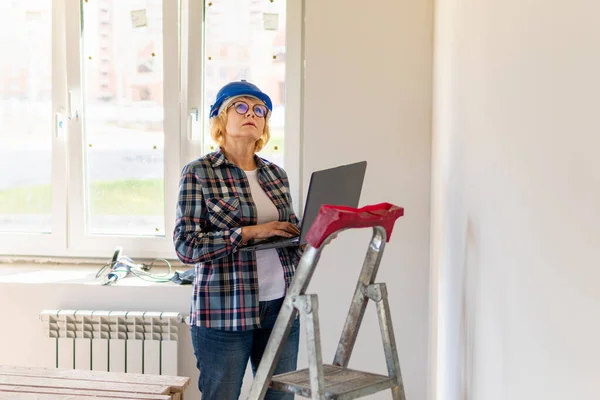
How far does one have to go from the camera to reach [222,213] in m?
2.06

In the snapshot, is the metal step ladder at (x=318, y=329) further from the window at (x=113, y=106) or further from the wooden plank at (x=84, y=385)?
the window at (x=113, y=106)

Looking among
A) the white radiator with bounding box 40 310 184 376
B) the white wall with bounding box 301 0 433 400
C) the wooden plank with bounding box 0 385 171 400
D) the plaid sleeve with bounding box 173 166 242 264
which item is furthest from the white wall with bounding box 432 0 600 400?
the white radiator with bounding box 40 310 184 376

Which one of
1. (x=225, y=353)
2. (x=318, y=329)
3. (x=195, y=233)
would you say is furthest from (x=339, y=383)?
(x=195, y=233)

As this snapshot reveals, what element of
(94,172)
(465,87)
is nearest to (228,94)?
(465,87)

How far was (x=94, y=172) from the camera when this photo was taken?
129 inches

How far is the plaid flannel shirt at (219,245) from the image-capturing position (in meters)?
2.00

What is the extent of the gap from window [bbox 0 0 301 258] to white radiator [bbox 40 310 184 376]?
1.34 feet

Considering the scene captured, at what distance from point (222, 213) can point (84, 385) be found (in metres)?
0.61

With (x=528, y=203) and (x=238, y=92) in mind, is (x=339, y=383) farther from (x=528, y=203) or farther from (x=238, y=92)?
(x=238, y=92)

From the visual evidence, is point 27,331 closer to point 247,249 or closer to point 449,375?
point 247,249

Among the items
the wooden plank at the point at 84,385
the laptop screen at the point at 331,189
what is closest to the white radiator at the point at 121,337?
the wooden plank at the point at 84,385

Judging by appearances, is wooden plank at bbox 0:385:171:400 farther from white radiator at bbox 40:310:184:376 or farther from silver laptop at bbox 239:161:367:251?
white radiator at bbox 40:310:184:376

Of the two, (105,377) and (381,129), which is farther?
(381,129)

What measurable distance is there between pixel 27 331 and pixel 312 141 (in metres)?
1.40
